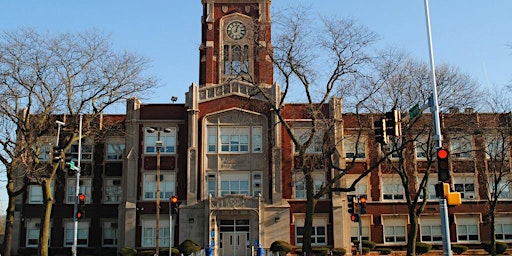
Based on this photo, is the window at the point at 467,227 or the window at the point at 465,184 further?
the window at the point at 465,184

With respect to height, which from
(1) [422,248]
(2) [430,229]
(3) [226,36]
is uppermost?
(3) [226,36]

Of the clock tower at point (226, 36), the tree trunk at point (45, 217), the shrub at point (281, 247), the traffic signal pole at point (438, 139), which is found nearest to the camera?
the traffic signal pole at point (438, 139)

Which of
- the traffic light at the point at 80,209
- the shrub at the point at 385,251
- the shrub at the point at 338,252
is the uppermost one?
the traffic light at the point at 80,209

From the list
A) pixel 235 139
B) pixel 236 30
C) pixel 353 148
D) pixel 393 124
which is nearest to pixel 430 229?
pixel 353 148

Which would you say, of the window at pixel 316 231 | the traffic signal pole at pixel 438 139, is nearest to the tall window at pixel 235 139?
the window at pixel 316 231

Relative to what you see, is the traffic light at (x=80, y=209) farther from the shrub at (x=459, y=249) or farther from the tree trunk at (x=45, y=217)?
the shrub at (x=459, y=249)

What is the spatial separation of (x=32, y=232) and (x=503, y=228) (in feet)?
134

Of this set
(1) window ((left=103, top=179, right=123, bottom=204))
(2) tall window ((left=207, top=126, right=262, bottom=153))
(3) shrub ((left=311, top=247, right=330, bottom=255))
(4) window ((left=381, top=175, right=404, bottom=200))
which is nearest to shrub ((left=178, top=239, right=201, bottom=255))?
(2) tall window ((left=207, top=126, right=262, bottom=153))

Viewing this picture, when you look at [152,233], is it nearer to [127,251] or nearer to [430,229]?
[127,251]

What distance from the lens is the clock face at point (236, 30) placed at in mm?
55562

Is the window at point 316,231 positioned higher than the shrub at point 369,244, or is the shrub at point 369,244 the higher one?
the window at point 316,231

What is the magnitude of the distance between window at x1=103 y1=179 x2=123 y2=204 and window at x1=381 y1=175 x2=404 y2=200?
2289 centimetres

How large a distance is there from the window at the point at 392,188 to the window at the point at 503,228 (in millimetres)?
8499

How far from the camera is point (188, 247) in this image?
42.3 meters
